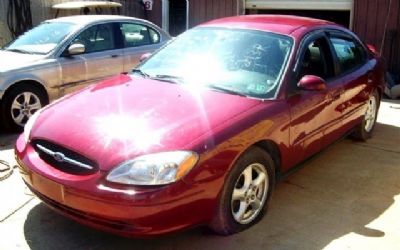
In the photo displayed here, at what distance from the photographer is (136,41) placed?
7.78m

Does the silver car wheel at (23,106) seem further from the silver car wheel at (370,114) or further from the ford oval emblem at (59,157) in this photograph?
the silver car wheel at (370,114)

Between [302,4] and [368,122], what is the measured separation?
538 cm

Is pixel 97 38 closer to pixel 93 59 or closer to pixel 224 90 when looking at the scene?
pixel 93 59

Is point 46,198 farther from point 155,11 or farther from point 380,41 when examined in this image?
point 155,11

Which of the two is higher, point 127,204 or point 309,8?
point 309,8

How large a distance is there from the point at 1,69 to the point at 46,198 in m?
3.40

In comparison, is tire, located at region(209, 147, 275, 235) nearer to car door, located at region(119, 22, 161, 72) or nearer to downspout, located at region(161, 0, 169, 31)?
car door, located at region(119, 22, 161, 72)

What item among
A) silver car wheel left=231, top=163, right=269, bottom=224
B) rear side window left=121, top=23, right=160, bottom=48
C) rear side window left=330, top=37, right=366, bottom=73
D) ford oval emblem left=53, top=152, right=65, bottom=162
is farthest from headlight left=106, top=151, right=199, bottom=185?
rear side window left=121, top=23, right=160, bottom=48

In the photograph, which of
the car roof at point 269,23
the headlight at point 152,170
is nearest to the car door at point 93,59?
the car roof at point 269,23

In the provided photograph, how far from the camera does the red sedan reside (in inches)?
119

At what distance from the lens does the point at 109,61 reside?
7.27m

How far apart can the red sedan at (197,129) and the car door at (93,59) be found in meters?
2.44

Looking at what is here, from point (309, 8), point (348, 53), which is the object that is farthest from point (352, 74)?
point (309, 8)

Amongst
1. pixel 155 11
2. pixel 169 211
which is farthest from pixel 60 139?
pixel 155 11
